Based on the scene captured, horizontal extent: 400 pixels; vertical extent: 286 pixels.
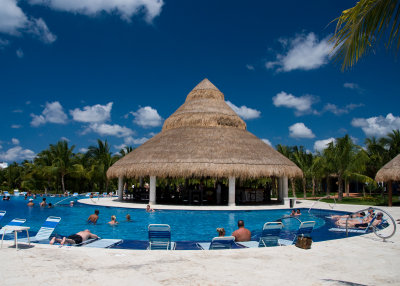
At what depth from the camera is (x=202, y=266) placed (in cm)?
478

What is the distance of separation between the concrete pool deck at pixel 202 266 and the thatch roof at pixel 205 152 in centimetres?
1161

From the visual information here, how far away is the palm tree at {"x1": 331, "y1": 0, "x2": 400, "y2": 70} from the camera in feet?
12.2

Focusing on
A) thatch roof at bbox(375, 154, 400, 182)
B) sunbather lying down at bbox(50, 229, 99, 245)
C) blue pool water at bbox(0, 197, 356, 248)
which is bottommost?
blue pool water at bbox(0, 197, 356, 248)

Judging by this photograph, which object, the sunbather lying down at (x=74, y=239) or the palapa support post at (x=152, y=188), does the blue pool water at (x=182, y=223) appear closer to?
the sunbather lying down at (x=74, y=239)

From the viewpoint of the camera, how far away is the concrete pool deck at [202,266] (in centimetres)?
412

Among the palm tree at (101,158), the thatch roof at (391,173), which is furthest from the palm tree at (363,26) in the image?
the palm tree at (101,158)

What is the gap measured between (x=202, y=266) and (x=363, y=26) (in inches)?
155

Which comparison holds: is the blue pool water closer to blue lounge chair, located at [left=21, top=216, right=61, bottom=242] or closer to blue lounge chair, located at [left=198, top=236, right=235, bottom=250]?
blue lounge chair, located at [left=21, top=216, right=61, bottom=242]

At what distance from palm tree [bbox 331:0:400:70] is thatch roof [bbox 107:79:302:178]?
13527mm

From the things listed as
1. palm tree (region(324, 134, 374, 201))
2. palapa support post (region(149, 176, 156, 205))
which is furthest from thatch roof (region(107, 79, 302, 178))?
palm tree (region(324, 134, 374, 201))

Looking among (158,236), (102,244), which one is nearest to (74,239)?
(102,244)

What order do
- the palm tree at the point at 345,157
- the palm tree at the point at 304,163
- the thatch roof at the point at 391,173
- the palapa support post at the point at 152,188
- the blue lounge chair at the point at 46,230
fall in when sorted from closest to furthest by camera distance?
1. the blue lounge chair at the point at 46,230
2. the thatch roof at the point at 391,173
3. the palapa support post at the point at 152,188
4. the palm tree at the point at 345,157
5. the palm tree at the point at 304,163

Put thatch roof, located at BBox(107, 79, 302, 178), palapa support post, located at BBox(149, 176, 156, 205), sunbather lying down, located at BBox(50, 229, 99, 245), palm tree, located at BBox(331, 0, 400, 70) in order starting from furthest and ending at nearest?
palapa support post, located at BBox(149, 176, 156, 205), thatch roof, located at BBox(107, 79, 302, 178), sunbather lying down, located at BBox(50, 229, 99, 245), palm tree, located at BBox(331, 0, 400, 70)

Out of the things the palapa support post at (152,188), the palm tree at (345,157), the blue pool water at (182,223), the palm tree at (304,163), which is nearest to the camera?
the blue pool water at (182,223)
